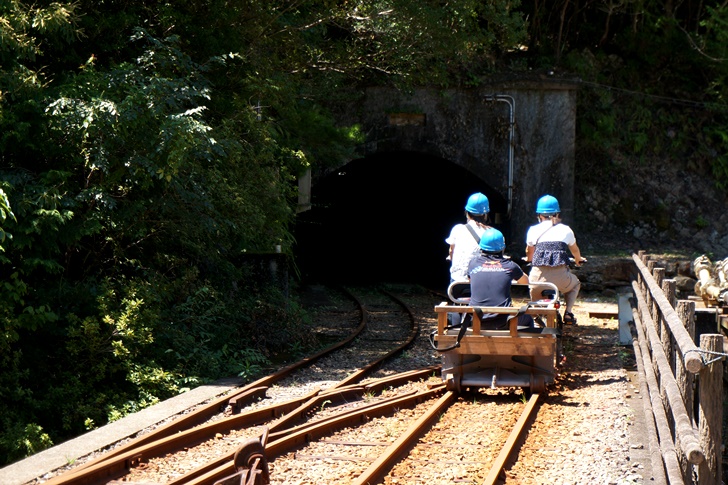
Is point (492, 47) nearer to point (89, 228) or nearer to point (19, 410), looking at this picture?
point (89, 228)

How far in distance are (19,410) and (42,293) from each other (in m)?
1.47

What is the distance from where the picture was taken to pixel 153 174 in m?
10.6

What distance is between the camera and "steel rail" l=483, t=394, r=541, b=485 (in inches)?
254

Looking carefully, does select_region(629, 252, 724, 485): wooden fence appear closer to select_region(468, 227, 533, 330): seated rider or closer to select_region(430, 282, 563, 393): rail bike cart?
select_region(430, 282, 563, 393): rail bike cart

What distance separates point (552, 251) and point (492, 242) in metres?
1.77

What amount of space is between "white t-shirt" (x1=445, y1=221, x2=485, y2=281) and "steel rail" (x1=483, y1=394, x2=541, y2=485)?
1.61m

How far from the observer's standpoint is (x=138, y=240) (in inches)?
Result: 493

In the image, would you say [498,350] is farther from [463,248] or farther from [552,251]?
[552,251]

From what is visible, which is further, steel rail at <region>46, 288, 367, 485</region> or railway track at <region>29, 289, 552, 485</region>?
steel rail at <region>46, 288, 367, 485</region>

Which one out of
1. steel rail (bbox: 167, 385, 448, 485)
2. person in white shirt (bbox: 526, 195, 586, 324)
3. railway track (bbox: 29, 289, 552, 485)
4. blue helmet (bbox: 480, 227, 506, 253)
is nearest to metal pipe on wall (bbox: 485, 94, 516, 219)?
person in white shirt (bbox: 526, 195, 586, 324)

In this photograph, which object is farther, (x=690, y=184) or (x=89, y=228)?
(x=690, y=184)

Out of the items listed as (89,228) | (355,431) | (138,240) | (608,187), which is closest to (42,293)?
(89,228)

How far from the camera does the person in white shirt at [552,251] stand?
1084 cm

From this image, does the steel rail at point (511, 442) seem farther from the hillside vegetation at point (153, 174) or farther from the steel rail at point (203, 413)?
the hillside vegetation at point (153, 174)
